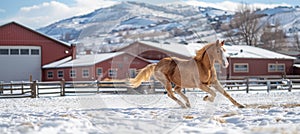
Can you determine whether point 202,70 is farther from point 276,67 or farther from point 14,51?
point 276,67

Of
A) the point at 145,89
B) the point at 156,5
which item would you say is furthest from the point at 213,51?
the point at 145,89

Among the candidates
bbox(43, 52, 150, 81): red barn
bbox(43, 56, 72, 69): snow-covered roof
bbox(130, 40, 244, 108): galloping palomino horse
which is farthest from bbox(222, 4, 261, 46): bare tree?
bbox(130, 40, 244, 108): galloping palomino horse

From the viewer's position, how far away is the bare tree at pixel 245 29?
2256 inches

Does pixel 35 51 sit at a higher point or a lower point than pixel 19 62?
higher

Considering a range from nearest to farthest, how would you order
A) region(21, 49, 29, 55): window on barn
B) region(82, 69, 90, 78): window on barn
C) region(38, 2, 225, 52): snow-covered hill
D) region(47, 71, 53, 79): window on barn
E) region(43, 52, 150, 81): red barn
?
1. region(38, 2, 225, 52): snow-covered hill
2. region(43, 52, 150, 81): red barn
3. region(82, 69, 90, 78): window on barn
4. region(21, 49, 29, 55): window on barn
5. region(47, 71, 53, 79): window on barn

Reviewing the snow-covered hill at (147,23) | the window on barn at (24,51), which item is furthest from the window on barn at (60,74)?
the snow-covered hill at (147,23)

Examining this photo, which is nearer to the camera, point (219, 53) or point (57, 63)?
point (219, 53)

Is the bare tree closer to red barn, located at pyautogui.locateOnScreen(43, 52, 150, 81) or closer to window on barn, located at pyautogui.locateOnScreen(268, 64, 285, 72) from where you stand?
window on barn, located at pyautogui.locateOnScreen(268, 64, 285, 72)

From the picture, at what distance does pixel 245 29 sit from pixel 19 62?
33687 mm

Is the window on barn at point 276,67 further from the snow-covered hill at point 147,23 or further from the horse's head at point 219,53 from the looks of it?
the horse's head at point 219,53

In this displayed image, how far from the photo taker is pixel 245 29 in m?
57.2

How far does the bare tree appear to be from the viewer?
A: 57312mm

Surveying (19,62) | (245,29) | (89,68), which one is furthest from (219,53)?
(245,29)

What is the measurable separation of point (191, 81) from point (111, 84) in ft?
38.4
